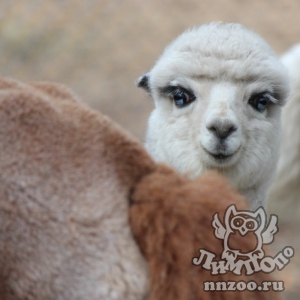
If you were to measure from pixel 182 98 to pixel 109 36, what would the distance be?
380 centimetres

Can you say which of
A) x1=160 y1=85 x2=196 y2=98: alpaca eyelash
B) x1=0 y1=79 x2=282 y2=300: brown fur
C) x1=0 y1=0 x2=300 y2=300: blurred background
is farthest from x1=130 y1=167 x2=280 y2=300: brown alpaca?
x1=0 y1=0 x2=300 y2=300: blurred background

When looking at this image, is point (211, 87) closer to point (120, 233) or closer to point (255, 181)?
point (255, 181)

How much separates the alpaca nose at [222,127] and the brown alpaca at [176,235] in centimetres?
87

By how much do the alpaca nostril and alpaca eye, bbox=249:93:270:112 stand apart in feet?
0.57

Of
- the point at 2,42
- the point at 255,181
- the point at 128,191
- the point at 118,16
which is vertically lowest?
the point at 128,191

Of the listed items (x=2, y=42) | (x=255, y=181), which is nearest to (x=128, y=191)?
(x=255, y=181)

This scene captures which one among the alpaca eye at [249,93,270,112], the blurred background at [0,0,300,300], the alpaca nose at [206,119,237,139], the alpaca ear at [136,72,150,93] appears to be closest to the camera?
the alpaca nose at [206,119,237,139]

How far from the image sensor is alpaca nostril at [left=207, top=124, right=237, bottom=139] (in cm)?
184

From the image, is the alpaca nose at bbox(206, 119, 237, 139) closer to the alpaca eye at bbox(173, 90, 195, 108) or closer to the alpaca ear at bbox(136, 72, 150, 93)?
the alpaca eye at bbox(173, 90, 195, 108)

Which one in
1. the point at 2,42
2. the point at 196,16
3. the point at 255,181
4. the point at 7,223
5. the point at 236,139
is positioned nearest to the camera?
the point at 7,223

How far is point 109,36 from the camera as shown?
18.7 feet

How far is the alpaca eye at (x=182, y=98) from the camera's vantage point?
2.01 m

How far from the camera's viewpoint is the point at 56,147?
967 mm

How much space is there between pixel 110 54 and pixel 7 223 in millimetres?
4872
